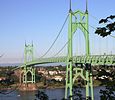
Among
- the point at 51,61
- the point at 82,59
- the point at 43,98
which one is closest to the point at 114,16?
the point at 43,98

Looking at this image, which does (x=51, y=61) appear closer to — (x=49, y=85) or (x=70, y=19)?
(x=70, y=19)

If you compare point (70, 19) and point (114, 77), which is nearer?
point (114, 77)

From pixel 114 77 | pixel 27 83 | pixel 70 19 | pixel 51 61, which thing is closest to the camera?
pixel 114 77

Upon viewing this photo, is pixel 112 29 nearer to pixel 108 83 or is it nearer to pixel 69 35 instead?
pixel 108 83

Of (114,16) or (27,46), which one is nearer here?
(114,16)

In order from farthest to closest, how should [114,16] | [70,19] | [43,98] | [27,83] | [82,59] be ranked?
[27,83] < [70,19] < [82,59] < [43,98] < [114,16]

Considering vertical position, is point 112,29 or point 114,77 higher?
point 112,29

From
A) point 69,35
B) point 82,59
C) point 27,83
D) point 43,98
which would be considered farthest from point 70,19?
point 27,83

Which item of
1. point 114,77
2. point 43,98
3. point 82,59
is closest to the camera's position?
point 114,77

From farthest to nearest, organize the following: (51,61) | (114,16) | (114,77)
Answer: (51,61) → (114,77) → (114,16)
